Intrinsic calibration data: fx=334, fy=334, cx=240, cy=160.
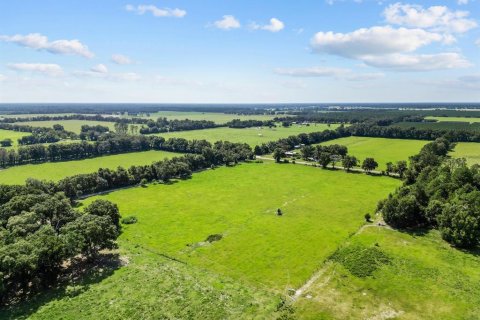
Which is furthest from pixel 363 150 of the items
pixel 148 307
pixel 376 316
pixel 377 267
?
pixel 148 307

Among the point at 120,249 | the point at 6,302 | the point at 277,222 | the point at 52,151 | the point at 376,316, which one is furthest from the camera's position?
the point at 52,151

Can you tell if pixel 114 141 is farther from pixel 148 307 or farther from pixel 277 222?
pixel 148 307

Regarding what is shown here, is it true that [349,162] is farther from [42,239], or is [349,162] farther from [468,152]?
[42,239]

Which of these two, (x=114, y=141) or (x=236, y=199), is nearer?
(x=236, y=199)

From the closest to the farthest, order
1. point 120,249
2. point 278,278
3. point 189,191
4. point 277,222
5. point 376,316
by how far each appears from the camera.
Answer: point 376,316
point 278,278
point 120,249
point 277,222
point 189,191

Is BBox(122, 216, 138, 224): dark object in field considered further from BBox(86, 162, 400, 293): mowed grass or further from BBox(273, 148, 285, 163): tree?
BBox(273, 148, 285, 163): tree

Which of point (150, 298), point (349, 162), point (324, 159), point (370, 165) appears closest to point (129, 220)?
point (150, 298)
